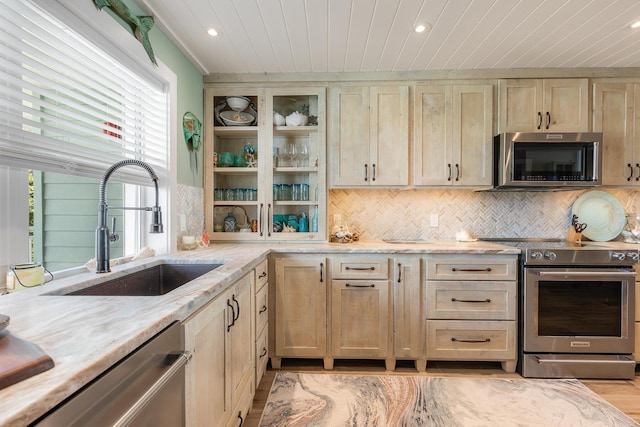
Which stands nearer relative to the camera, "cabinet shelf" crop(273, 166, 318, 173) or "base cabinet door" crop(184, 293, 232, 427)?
"base cabinet door" crop(184, 293, 232, 427)

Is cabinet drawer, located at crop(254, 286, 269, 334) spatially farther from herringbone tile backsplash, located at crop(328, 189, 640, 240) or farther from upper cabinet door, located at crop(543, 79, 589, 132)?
upper cabinet door, located at crop(543, 79, 589, 132)

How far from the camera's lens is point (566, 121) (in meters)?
2.63

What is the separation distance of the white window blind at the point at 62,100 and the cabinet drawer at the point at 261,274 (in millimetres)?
911

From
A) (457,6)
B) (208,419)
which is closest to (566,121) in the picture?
(457,6)

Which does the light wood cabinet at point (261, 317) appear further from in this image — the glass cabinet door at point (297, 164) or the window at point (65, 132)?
the window at point (65, 132)

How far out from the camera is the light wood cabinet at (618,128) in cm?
262

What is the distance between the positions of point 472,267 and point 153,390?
2207 millimetres

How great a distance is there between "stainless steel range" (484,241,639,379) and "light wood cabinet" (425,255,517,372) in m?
0.11

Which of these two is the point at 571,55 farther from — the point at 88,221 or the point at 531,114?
the point at 88,221

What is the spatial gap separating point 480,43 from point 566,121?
1.08 meters

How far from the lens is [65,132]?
4.50ft

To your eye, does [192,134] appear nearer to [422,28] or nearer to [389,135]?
[389,135]

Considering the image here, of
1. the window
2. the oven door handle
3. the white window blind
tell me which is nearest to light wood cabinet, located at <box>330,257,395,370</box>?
the oven door handle

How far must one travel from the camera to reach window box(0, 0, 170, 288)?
46.4 inches
